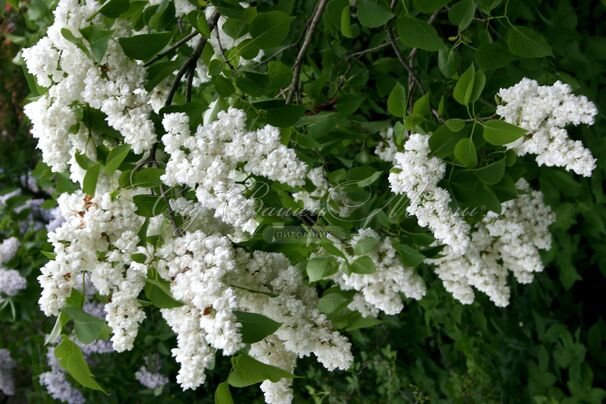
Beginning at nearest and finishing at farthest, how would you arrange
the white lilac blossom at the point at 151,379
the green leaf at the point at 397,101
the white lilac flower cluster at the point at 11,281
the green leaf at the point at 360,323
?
1. the green leaf at the point at 397,101
2. the green leaf at the point at 360,323
3. the white lilac flower cluster at the point at 11,281
4. the white lilac blossom at the point at 151,379

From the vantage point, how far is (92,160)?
0.96m

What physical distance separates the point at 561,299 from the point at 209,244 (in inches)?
55.4

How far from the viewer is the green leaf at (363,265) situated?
1008 mm

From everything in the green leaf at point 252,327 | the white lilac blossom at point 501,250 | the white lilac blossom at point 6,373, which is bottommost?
the white lilac blossom at point 6,373

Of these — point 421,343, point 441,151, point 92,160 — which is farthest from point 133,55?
point 421,343

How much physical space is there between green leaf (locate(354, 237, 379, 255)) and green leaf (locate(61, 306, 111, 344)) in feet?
1.15

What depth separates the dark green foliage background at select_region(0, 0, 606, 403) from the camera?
1.18m

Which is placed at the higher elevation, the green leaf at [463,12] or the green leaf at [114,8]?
the green leaf at [114,8]

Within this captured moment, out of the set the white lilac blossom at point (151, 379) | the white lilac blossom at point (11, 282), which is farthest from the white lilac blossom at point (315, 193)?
the white lilac blossom at point (151, 379)

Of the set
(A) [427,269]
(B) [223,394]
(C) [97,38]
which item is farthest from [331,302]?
(A) [427,269]

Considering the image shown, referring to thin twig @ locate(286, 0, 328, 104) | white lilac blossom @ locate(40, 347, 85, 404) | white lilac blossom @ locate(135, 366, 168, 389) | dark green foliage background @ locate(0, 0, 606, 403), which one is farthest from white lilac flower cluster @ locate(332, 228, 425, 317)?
white lilac blossom @ locate(40, 347, 85, 404)

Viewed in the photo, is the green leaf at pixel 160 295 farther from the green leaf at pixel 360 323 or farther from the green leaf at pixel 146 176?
the green leaf at pixel 360 323

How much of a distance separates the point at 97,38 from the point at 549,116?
1.82 ft

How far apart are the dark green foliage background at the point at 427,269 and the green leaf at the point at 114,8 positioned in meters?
0.13
